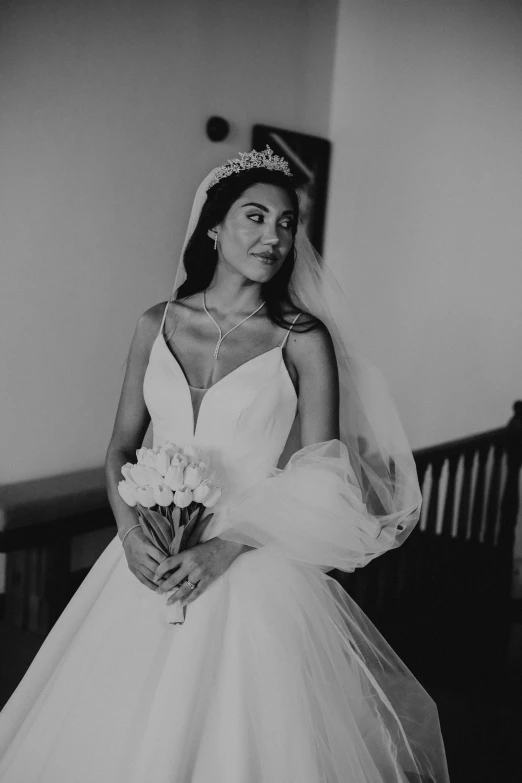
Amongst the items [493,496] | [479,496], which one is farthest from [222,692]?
[493,496]

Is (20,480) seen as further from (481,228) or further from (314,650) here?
(481,228)

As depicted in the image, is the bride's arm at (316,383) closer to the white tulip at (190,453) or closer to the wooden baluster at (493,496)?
the white tulip at (190,453)

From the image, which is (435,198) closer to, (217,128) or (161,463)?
(217,128)

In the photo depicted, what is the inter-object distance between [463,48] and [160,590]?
386 cm

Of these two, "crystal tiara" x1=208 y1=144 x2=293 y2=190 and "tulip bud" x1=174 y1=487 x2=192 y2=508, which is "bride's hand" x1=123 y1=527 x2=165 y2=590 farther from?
"crystal tiara" x1=208 y1=144 x2=293 y2=190

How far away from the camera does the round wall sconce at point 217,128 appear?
141 inches

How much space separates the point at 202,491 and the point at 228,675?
383 millimetres

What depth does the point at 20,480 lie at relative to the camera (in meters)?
3.00

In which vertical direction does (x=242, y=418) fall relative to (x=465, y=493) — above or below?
above

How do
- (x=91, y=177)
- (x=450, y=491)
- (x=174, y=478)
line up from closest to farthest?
(x=174, y=478), (x=91, y=177), (x=450, y=491)

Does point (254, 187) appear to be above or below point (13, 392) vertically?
above

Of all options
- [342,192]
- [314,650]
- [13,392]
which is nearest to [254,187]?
[314,650]

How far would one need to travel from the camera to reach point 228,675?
147 centimetres

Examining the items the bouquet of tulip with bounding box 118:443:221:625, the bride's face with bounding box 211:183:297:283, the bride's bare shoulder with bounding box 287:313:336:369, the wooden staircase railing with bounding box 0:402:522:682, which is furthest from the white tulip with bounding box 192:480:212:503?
the wooden staircase railing with bounding box 0:402:522:682
